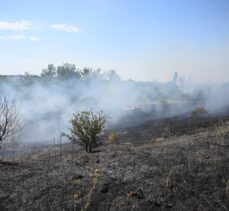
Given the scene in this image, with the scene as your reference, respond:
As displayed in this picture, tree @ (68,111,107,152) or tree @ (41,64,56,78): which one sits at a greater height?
tree @ (41,64,56,78)

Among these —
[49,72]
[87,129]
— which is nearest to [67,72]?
[49,72]

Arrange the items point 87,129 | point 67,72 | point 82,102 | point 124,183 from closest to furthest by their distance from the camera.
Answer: point 124,183, point 87,129, point 82,102, point 67,72

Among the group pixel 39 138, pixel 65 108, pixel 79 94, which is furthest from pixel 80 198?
pixel 79 94

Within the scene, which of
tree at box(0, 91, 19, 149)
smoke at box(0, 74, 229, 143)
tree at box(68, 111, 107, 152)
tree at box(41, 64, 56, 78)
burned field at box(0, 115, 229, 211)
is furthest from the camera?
tree at box(41, 64, 56, 78)

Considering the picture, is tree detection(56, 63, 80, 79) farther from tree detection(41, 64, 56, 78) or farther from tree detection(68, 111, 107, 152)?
tree detection(68, 111, 107, 152)

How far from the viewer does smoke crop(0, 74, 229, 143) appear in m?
27.7

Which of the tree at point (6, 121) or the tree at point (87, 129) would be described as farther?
the tree at point (87, 129)

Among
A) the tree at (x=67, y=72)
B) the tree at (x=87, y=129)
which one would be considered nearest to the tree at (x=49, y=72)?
the tree at (x=67, y=72)

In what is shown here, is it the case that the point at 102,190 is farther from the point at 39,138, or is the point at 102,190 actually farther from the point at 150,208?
the point at 39,138

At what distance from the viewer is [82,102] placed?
1484 inches

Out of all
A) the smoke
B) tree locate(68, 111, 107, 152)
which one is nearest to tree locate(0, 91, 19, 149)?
tree locate(68, 111, 107, 152)

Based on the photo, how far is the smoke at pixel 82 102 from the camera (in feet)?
90.8

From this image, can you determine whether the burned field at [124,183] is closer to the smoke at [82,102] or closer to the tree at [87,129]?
the tree at [87,129]

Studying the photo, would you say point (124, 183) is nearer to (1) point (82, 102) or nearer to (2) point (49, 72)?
(1) point (82, 102)
